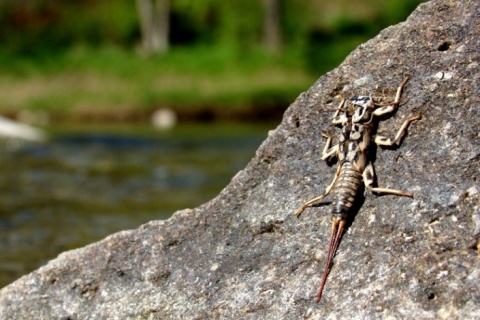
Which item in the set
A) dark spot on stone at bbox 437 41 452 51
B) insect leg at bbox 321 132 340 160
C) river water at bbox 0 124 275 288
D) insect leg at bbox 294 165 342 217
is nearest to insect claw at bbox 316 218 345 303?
insect leg at bbox 294 165 342 217

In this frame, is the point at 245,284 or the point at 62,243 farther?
the point at 62,243

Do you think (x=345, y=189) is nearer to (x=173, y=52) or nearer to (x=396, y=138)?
(x=396, y=138)

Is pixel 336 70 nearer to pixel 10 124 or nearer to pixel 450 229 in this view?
pixel 450 229

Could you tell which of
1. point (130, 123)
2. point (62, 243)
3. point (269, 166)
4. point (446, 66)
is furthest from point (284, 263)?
point (130, 123)

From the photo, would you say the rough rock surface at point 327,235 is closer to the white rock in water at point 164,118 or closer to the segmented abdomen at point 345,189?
the segmented abdomen at point 345,189

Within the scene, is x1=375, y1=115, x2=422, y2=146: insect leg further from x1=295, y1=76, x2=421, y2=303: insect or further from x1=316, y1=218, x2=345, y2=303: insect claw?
x1=316, y1=218, x2=345, y2=303: insect claw

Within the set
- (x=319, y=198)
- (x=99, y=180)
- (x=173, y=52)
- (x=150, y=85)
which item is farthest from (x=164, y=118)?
(x=319, y=198)
